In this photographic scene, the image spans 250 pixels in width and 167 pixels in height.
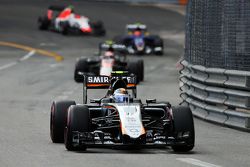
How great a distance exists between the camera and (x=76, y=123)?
13.6 metres

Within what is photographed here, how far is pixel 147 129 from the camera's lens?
14.1m

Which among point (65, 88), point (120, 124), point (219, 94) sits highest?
point (120, 124)

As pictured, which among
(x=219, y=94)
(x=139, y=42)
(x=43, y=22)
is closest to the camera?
(x=219, y=94)

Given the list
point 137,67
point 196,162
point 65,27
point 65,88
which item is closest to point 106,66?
point 137,67

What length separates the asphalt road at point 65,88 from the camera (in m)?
12.8

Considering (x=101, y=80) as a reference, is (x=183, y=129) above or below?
below

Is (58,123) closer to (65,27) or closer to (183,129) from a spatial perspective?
(183,129)

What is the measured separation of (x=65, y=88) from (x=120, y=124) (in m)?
12.8

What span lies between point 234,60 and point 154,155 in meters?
5.02

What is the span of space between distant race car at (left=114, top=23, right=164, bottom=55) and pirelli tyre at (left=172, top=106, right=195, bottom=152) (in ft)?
83.8

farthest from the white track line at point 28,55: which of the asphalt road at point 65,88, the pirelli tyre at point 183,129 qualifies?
the pirelli tyre at point 183,129

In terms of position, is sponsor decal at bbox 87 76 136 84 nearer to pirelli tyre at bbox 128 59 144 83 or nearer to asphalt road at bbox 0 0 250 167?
asphalt road at bbox 0 0 250 167

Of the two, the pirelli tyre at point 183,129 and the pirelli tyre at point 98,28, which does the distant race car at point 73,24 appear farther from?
the pirelli tyre at point 183,129

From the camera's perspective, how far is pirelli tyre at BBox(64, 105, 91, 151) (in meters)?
13.5
